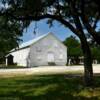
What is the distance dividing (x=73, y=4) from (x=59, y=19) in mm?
1626

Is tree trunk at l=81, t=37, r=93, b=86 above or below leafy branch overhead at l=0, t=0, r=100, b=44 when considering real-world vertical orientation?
below

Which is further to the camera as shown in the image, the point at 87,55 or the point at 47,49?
the point at 47,49

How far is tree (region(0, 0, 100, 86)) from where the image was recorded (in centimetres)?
1956

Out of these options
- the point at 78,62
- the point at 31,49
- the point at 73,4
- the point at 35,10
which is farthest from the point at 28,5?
the point at 78,62

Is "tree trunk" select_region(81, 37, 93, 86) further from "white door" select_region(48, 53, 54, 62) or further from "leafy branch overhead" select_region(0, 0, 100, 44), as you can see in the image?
"white door" select_region(48, 53, 54, 62)

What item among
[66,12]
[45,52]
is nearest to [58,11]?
[66,12]

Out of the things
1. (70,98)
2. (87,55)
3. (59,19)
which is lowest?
(70,98)

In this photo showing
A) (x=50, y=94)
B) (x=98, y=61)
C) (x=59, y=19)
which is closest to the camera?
(x=50, y=94)

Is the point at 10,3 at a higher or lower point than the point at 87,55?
higher

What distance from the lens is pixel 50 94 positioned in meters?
18.0

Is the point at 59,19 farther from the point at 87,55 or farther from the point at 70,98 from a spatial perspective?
the point at 70,98

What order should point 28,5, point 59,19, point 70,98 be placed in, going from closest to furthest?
point 70,98, point 28,5, point 59,19

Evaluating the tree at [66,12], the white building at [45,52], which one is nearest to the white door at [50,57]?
the white building at [45,52]

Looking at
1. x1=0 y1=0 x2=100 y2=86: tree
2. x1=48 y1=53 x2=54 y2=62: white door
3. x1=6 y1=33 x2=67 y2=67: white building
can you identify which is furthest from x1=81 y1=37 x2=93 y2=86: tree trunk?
x1=48 y1=53 x2=54 y2=62: white door
